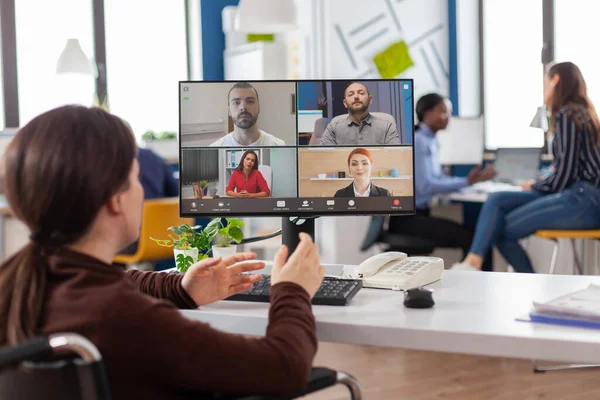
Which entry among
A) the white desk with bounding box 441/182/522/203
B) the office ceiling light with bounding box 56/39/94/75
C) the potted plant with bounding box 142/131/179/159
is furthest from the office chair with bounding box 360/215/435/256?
the office ceiling light with bounding box 56/39/94/75

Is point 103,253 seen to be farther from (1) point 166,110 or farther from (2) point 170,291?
(1) point 166,110

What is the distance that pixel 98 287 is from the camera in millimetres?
1039

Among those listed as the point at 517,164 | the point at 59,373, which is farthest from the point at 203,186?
the point at 517,164

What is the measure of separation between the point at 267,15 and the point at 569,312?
3.76 metres

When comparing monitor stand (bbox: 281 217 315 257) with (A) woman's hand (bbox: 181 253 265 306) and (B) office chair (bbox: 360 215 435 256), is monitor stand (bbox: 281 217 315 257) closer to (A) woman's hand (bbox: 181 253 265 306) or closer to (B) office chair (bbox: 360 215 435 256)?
(A) woman's hand (bbox: 181 253 265 306)

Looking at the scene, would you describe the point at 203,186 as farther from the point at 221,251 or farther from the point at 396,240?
the point at 396,240

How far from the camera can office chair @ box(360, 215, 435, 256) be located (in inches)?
173

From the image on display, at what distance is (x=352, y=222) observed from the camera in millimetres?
5113

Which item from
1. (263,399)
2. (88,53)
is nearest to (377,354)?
(263,399)

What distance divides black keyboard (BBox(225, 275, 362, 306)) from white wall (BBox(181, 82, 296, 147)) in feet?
1.29

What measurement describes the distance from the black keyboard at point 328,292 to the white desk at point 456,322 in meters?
0.02

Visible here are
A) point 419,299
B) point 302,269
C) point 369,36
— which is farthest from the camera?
point 369,36

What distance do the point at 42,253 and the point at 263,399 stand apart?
1.17 feet

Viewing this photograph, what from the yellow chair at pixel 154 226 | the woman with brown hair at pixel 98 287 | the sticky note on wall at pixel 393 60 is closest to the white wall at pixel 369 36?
the sticky note on wall at pixel 393 60
